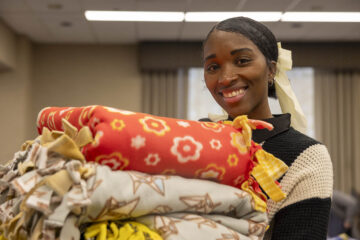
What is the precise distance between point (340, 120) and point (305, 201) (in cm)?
529

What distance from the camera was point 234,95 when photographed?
85 cm

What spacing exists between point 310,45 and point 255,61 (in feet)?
16.6

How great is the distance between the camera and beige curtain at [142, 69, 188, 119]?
5543 millimetres

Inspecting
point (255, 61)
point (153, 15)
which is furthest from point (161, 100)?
point (255, 61)

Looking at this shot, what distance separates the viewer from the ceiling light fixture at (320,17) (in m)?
4.40

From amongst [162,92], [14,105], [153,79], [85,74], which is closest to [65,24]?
[85,74]

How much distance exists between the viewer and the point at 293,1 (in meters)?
4.05

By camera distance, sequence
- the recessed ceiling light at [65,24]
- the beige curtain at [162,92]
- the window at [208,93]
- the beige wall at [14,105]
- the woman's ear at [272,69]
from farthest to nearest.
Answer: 1. the window at [208,93]
2. the beige curtain at [162,92]
3. the beige wall at [14,105]
4. the recessed ceiling light at [65,24]
5. the woman's ear at [272,69]

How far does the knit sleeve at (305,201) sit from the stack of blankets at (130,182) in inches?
7.5

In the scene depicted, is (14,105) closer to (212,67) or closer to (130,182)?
(212,67)

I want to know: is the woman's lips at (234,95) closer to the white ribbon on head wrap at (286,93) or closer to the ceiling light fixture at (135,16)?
the white ribbon on head wrap at (286,93)

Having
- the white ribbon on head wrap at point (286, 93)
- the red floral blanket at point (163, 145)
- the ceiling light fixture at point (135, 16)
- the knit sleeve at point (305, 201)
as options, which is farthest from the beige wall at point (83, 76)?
the red floral blanket at point (163, 145)

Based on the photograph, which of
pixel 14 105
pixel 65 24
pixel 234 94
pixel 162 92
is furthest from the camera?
pixel 162 92

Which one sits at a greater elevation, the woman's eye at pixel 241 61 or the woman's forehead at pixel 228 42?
the woman's forehead at pixel 228 42
